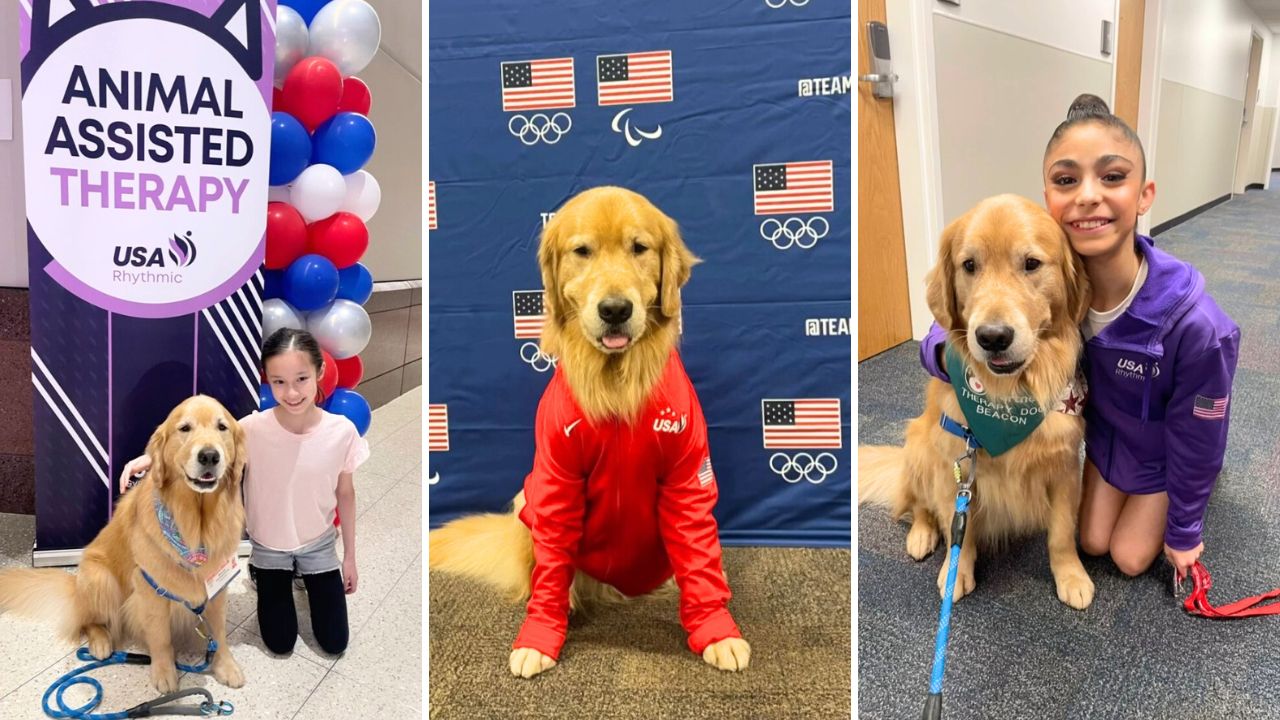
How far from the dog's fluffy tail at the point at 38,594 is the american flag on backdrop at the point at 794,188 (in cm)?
181

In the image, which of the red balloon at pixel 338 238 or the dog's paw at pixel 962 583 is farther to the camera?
the red balloon at pixel 338 238

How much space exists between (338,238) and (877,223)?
2057 millimetres

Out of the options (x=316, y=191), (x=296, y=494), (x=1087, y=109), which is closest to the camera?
(x=1087, y=109)

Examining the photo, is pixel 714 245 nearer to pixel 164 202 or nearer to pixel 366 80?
pixel 164 202

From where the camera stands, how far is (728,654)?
154 centimetres

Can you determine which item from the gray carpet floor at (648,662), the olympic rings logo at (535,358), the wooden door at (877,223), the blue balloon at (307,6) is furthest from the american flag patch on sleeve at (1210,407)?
the blue balloon at (307,6)

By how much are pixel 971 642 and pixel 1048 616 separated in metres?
0.21

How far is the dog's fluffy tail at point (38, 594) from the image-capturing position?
6.21ft

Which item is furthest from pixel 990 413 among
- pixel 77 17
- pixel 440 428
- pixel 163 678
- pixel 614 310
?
pixel 77 17

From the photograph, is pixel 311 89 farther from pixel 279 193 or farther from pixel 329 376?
pixel 329 376

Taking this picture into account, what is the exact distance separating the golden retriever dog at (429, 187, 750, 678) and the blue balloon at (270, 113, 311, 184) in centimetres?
118

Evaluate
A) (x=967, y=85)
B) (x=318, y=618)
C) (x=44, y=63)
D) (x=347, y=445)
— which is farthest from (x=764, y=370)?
(x=967, y=85)

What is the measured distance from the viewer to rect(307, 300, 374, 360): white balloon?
2604 millimetres

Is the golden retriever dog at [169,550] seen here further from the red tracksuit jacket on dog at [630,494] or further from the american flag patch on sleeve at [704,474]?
the american flag patch on sleeve at [704,474]
